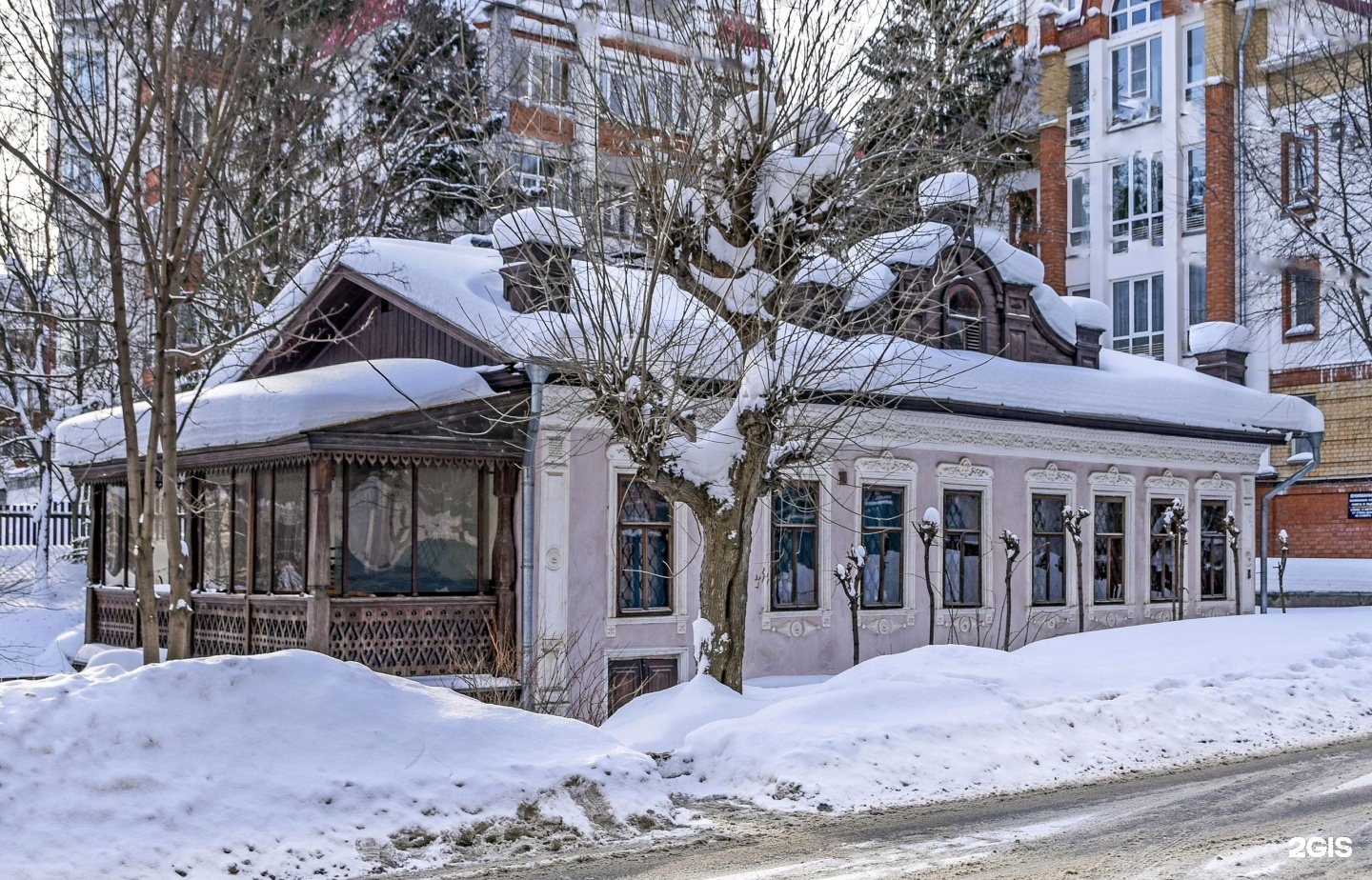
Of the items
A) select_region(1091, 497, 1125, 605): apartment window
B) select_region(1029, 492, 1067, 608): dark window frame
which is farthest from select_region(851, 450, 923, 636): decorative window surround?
select_region(1091, 497, 1125, 605): apartment window

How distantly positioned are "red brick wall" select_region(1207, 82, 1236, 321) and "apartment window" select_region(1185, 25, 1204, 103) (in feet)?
2.35

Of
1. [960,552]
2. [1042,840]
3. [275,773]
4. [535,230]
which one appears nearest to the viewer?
[275,773]

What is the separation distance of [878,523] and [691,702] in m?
7.21

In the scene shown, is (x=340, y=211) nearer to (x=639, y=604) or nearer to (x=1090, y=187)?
(x=639, y=604)

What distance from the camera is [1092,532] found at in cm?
1955

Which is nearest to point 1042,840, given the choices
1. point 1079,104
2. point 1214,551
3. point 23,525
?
point 1214,551

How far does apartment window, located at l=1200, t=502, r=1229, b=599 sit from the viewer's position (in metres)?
21.2

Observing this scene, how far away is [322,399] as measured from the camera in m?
13.8

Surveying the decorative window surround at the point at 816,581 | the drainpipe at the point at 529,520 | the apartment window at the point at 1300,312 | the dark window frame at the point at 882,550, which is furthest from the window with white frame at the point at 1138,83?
the drainpipe at the point at 529,520

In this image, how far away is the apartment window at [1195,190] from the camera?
3350cm

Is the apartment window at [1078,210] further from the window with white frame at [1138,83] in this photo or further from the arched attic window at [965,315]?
the arched attic window at [965,315]

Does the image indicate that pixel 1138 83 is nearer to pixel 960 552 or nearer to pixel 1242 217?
pixel 1242 217

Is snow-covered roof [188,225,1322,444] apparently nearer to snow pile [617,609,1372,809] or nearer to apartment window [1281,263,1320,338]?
snow pile [617,609,1372,809]

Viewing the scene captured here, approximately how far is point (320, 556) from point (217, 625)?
2.53 metres
